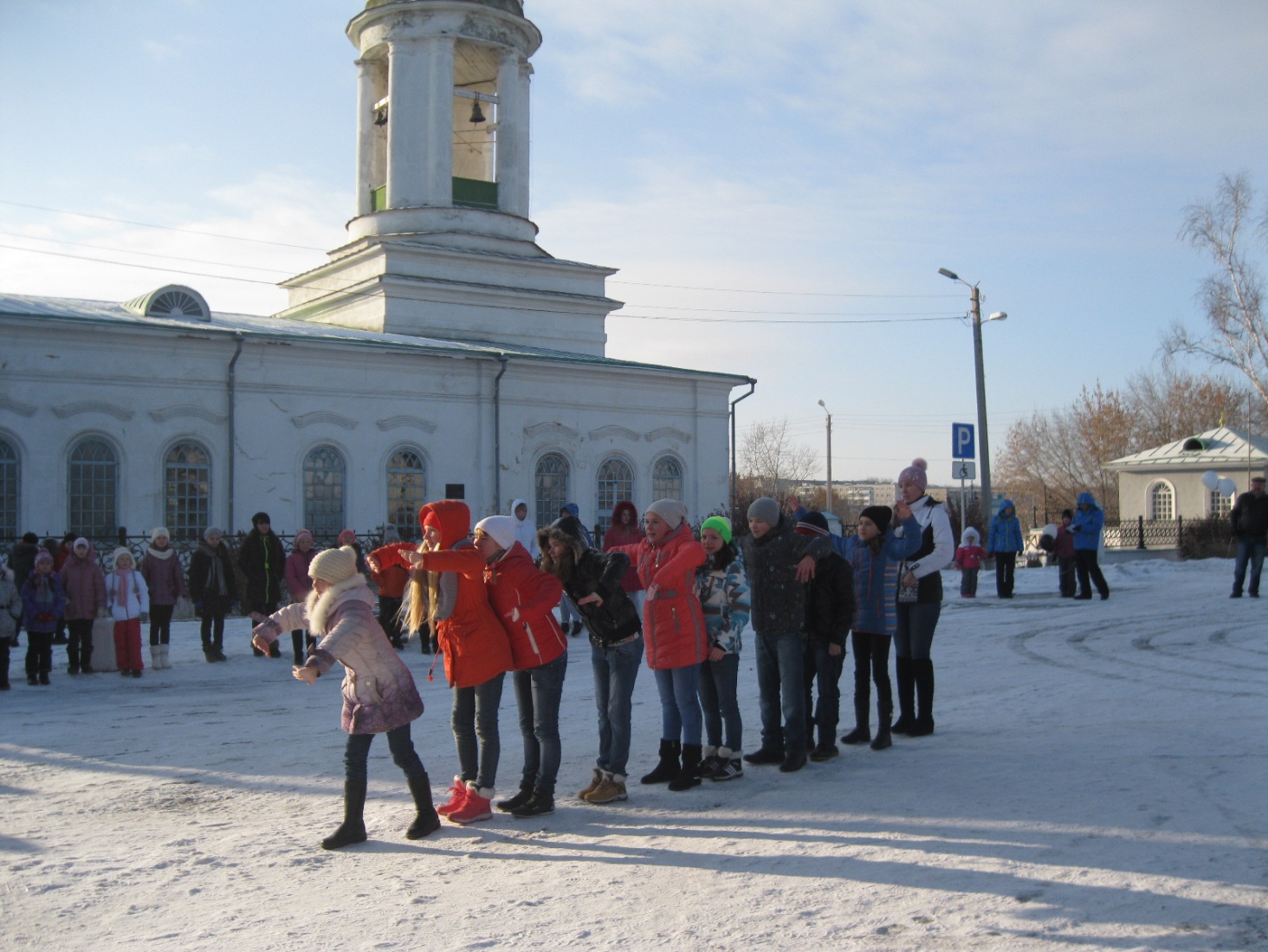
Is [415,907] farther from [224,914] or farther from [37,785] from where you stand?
[37,785]

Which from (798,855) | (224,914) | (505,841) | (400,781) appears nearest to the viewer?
(224,914)

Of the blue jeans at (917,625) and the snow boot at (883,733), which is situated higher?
the blue jeans at (917,625)

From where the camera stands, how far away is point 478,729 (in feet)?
20.9

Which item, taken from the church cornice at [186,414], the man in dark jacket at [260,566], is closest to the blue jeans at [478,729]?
the man in dark jacket at [260,566]

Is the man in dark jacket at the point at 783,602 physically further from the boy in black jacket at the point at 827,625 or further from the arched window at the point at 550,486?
the arched window at the point at 550,486

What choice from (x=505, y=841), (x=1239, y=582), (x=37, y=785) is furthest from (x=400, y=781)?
(x=1239, y=582)

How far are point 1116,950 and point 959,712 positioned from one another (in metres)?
4.86

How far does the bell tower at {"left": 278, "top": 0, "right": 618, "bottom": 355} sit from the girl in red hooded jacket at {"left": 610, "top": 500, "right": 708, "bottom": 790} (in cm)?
2203

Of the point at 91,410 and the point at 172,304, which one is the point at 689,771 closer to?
the point at 91,410

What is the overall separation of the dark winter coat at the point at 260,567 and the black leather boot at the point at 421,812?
8712mm

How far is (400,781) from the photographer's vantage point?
709 cm

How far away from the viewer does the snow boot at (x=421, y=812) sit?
589 centimetres

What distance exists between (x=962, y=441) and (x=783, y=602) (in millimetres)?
17767

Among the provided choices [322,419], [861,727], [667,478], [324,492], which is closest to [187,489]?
[324,492]
